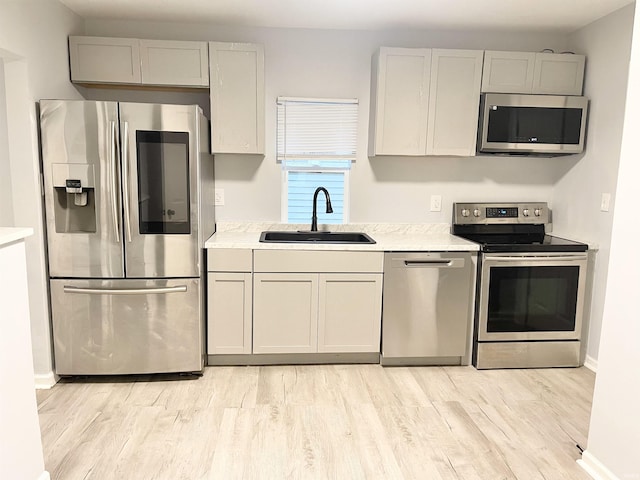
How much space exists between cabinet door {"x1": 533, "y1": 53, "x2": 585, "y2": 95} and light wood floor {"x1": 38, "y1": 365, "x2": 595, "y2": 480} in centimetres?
197

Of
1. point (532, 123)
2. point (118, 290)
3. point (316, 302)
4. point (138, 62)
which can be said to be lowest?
point (316, 302)

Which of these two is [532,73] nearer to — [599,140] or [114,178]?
[599,140]

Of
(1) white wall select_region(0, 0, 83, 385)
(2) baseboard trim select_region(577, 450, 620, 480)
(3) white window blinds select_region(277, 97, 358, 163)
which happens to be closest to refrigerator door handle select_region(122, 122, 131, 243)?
(1) white wall select_region(0, 0, 83, 385)

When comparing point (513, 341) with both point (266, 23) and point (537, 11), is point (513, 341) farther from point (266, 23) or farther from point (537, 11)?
point (266, 23)

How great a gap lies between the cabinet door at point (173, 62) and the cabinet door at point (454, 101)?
158cm

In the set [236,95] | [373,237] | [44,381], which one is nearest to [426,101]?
[373,237]

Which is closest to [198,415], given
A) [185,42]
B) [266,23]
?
[185,42]

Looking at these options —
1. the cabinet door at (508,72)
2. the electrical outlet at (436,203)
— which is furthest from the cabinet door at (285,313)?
the cabinet door at (508,72)

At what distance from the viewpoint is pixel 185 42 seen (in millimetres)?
3098

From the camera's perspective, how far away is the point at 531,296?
10.4ft

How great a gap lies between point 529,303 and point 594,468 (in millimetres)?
1252

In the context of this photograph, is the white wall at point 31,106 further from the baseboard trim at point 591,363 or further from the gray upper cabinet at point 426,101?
the baseboard trim at point 591,363

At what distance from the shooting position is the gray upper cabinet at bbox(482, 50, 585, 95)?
3.25 m

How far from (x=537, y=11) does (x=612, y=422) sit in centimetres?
246
